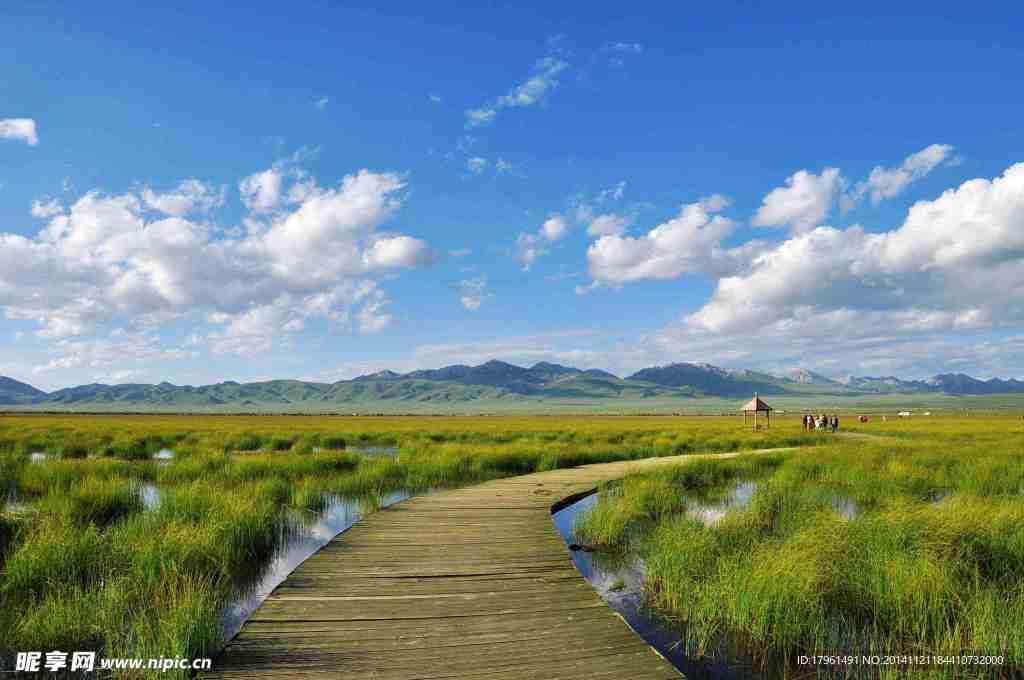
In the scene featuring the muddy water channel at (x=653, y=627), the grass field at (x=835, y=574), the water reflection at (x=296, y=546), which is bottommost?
the water reflection at (x=296, y=546)

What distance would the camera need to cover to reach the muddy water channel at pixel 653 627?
534 centimetres

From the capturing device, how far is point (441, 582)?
642 cm

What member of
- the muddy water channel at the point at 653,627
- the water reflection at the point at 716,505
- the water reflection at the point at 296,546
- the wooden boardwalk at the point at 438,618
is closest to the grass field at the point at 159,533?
the water reflection at the point at 296,546

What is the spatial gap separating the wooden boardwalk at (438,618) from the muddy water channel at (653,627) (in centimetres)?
76

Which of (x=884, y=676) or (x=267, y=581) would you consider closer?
(x=884, y=676)

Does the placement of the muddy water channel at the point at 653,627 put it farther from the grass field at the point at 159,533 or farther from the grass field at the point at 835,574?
the grass field at the point at 159,533

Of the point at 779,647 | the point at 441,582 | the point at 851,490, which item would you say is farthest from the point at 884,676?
the point at 851,490

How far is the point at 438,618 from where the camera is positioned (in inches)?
210

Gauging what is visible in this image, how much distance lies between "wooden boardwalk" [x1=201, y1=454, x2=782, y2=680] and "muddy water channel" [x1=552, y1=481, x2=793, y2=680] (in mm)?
756

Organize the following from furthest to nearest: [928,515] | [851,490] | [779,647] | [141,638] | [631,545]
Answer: [851,490] → [631,545] → [928,515] → [779,647] → [141,638]

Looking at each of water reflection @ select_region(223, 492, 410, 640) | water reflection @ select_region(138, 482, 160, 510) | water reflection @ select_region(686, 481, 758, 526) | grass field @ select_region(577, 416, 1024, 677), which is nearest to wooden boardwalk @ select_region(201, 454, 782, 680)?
water reflection @ select_region(223, 492, 410, 640)

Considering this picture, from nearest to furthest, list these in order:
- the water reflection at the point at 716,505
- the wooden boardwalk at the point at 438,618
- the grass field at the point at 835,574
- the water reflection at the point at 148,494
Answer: the wooden boardwalk at the point at 438,618 → the grass field at the point at 835,574 → the water reflection at the point at 716,505 → the water reflection at the point at 148,494

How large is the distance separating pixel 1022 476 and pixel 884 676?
15.9 meters

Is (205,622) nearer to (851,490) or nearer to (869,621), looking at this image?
(869,621)
